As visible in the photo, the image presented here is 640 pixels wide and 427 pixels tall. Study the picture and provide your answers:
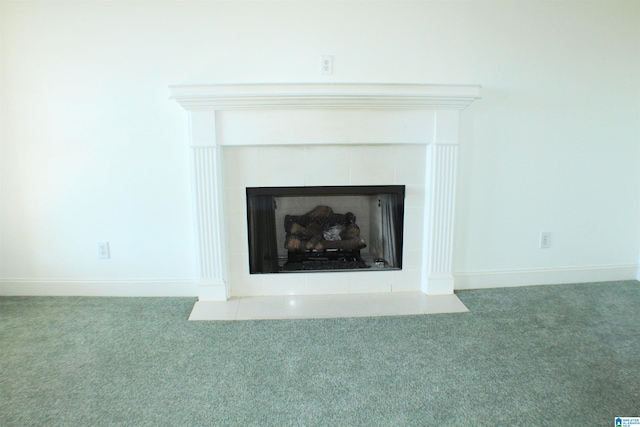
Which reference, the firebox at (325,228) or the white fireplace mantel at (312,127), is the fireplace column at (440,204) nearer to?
the white fireplace mantel at (312,127)

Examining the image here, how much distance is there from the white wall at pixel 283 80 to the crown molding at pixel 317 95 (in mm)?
171

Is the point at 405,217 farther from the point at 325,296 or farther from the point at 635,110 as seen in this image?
the point at 635,110

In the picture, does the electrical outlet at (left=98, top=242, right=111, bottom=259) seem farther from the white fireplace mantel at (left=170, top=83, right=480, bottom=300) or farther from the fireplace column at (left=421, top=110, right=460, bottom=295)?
the fireplace column at (left=421, top=110, right=460, bottom=295)

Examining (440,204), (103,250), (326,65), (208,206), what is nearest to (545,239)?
(440,204)

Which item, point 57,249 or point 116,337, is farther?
point 57,249

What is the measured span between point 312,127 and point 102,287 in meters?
1.73

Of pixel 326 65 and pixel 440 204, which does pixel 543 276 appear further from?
pixel 326 65

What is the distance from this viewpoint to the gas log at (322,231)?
2.49 metres

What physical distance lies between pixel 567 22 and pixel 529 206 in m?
1.15

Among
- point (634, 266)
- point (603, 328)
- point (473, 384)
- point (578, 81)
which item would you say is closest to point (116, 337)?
point (473, 384)

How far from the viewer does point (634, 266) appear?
2711 mm

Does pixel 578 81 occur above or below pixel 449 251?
above

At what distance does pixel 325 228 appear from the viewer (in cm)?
253

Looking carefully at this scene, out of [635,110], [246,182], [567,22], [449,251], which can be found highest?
[567,22]
